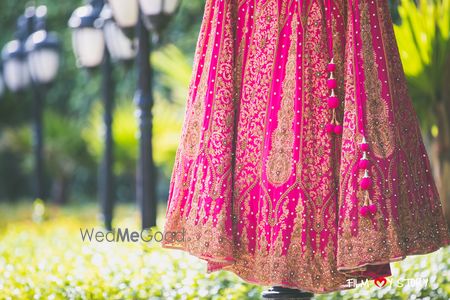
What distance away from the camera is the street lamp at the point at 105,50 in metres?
8.77

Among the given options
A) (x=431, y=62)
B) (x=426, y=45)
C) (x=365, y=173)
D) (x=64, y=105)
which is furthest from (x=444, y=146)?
(x=64, y=105)

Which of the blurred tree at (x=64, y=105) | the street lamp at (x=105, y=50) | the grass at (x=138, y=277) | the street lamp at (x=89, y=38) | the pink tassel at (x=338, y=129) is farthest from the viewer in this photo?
the blurred tree at (x=64, y=105)

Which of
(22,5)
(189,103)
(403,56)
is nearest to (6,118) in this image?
(22,5)

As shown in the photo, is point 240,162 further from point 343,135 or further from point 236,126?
point 343,135

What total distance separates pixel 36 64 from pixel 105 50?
8.74 ft

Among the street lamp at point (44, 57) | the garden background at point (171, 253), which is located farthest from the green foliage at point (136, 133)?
the street lamp at point (44, 57)

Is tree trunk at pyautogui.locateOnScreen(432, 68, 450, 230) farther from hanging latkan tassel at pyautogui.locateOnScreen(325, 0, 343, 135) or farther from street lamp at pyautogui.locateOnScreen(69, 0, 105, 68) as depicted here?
street lamp at pyautogui.locateOnScreen(69, 0, 105, 68)

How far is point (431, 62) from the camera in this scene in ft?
21.2

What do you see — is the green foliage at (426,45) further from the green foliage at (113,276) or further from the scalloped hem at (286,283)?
the scalloped hem at (286,283)

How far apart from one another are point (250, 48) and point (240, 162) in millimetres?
463

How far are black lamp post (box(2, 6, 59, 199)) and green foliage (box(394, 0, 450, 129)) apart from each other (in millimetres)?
6079

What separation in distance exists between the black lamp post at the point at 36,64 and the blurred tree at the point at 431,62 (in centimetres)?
604

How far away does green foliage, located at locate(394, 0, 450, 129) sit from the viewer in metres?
6.43

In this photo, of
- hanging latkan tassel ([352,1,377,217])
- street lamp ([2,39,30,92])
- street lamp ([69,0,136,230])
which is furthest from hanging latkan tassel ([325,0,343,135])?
street lamp ([2,39,30,92])
